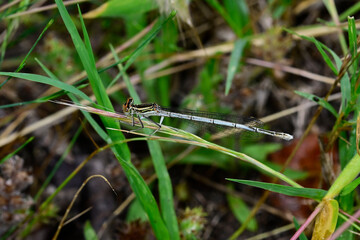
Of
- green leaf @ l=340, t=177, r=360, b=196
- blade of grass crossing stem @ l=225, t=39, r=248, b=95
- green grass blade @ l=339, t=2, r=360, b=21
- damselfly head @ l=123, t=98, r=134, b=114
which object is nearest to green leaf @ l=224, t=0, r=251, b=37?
A: blade of grass crossing stem @ l=225, t=39, r=248, b=95

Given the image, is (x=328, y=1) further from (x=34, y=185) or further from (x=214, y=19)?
(x=34, y=185)

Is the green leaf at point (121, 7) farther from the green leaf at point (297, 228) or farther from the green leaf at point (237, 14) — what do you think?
the green leaf at point (297, 228)

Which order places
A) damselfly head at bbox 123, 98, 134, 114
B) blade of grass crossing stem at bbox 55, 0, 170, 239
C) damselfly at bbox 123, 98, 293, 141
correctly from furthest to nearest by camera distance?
damselfly at bbox 123, 98, 293, 141 → damselfly head at bbox 123, 98, 134, 114 → blade of grass crossing stem at bbox 55, 0, 170, 239

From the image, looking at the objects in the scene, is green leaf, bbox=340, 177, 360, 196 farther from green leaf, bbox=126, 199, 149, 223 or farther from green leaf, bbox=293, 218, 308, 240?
green leaf, bbox=126, 199, 149, 223

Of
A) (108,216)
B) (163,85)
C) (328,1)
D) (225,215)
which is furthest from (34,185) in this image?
(328,1)

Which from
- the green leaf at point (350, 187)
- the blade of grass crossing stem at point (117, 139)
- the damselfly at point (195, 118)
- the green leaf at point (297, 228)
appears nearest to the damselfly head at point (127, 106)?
the damselfly at point (195, 118)

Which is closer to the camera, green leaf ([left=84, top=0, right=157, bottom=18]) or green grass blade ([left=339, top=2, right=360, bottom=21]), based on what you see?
green leaf ([left=84, top=0, right=157, bottom=18])

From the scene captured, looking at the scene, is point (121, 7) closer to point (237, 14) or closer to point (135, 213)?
point (237, 14)
